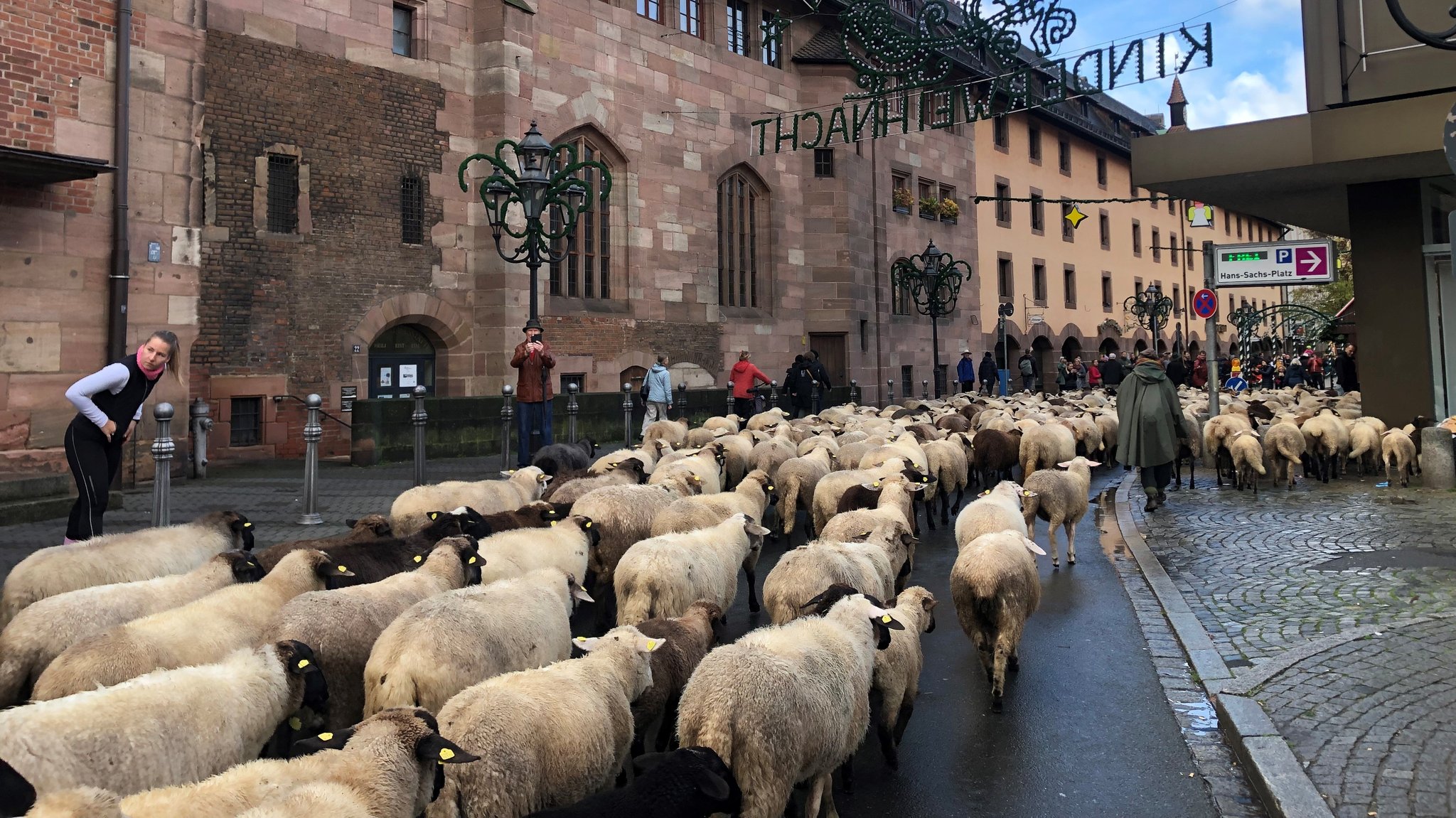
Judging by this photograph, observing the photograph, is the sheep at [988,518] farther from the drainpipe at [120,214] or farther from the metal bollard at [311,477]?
the drainpipe at [120,214]

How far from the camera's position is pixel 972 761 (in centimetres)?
486

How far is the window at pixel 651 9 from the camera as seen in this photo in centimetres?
2352

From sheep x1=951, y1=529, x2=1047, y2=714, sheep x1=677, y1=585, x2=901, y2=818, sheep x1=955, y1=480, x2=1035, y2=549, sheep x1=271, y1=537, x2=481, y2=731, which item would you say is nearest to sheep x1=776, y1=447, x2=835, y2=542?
sheep x1=955, y1=480, x2=1035, y2=549

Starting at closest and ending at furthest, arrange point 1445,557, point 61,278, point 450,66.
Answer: point 1445,557
point 61,278
point 450,66

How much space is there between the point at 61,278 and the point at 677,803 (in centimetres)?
1304

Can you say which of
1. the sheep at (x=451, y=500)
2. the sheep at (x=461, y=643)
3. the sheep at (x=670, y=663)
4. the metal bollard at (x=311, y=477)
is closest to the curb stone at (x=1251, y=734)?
the sheep at (x=670, y=663)

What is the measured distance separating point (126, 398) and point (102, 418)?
0.91ft

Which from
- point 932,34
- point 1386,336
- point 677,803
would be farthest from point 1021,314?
point 677,803

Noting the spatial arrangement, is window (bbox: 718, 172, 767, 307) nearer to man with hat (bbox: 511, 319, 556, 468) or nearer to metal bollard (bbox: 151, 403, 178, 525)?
man with hat (bbox: 511, 319, 556, 468)

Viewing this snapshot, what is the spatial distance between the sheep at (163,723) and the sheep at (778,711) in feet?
5.90

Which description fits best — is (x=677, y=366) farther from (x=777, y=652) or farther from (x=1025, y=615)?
(x=777, y=652)

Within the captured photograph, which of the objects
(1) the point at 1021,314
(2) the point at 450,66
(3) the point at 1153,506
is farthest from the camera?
(1) the point at 1021,314

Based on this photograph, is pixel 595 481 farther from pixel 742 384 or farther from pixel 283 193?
pixel 283 193

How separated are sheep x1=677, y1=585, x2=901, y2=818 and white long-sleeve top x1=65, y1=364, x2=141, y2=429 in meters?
5.22
